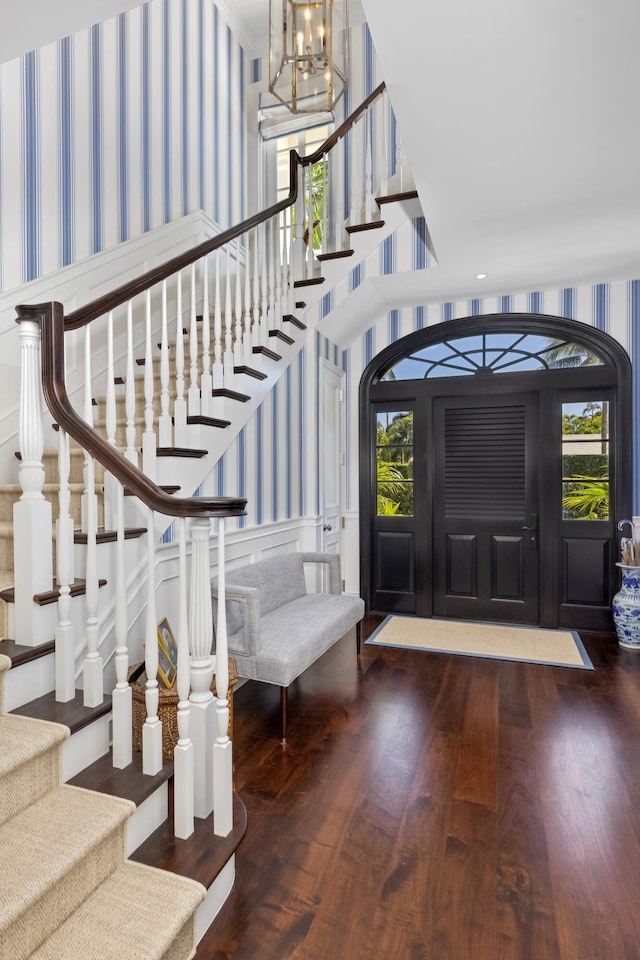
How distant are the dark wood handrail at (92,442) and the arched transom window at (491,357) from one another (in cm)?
360

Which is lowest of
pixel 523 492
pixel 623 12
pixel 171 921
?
pixel 171 921

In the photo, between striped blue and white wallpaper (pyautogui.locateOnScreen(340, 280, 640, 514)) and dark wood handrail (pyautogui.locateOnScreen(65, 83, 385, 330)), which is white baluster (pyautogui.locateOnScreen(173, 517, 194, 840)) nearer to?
dark wood handrail (pyautogui.locateOnScreen(65, 83, 385, 330))

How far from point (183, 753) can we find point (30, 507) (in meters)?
0.93

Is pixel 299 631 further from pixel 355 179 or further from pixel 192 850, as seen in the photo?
pixel 355 179

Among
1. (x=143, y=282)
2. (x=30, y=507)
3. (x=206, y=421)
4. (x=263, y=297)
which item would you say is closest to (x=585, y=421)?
(x=263, y=297)

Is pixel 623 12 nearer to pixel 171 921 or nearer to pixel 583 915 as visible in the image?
pixel 583 915

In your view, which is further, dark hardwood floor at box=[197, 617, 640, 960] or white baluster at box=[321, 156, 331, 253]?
white baluster at box=[321, 156, 331, 253]

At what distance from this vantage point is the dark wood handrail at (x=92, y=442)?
1.53 metres

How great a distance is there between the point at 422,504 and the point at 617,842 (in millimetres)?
3128

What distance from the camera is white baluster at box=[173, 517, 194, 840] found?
1.54 meters

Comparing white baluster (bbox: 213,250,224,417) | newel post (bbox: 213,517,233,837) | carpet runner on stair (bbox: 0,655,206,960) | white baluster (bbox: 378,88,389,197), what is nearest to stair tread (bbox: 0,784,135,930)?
carpet runner on stair (bbox: 0,655,206,960)

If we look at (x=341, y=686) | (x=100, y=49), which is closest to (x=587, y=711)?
(x=341, y=686)

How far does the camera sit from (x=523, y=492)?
4535mm

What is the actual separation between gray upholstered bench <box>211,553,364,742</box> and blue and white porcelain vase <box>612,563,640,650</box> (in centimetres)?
203
